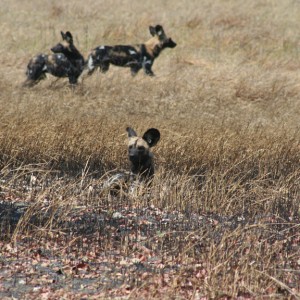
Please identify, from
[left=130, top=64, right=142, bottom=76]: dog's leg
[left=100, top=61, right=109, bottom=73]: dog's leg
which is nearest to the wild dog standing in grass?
[left=100, top=61, right=109, bottom=73]: dog's leg

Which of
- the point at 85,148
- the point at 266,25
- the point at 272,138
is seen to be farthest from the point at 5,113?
the point at 266,25

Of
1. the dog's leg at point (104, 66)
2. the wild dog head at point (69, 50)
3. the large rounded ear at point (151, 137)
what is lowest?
the dog's leg at point (104, 66)

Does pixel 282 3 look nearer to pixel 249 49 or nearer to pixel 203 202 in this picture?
pixel 249 49

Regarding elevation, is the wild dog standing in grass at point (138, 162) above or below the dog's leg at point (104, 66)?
above

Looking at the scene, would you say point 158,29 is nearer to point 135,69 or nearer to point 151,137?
point 135,69

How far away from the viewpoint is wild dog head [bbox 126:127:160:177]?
9359 millimetres

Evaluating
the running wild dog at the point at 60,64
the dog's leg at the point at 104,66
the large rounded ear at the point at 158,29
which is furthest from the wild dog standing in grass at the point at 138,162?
the large rounded ear at the point at 158,29

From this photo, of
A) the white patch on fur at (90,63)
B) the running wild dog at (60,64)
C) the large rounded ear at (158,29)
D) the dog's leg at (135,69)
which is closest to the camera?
the running wild dog at (60,64)

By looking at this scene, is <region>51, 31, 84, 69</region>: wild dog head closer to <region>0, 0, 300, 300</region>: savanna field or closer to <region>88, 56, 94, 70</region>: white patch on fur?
<region>0, 0, 300, 300</region>: savanna field

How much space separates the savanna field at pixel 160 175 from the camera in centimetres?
658

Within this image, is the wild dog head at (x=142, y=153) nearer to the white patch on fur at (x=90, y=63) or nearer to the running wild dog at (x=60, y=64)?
the running wild dog at (x=60, y=64)

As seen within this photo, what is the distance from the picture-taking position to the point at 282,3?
30578 millimetres

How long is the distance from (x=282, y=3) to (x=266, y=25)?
13.0 ft

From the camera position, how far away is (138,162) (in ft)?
31.1
